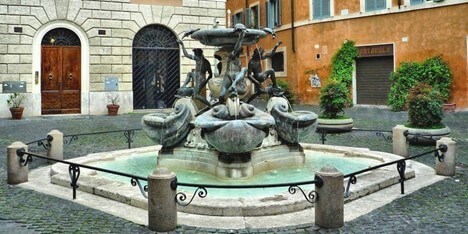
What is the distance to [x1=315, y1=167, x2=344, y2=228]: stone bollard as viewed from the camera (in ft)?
14.5

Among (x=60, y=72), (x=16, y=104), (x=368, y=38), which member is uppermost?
(x=368, y=38)

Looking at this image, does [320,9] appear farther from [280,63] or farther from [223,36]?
[223,36]

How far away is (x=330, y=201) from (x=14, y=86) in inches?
630

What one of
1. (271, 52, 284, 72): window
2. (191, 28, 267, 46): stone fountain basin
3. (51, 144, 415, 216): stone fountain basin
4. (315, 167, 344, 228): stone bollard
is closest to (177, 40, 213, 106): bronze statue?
(191, 28, 267, 46): stone fountain basin

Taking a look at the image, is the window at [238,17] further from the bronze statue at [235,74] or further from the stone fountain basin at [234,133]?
the stone fountain basin at [234,133]

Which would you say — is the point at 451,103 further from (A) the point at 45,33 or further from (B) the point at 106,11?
(A) the point at 45,33

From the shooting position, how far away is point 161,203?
4.39 m

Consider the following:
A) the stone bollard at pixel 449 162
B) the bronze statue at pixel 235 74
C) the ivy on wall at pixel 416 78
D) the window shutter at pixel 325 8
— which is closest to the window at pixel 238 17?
the window shutter at pixel 325 8

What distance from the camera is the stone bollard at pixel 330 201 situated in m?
4.42

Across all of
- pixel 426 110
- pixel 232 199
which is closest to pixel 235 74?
pixel 232 199

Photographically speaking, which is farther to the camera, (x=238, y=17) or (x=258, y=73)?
(x=238, y=17)

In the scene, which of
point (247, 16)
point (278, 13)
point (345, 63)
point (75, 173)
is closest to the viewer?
point (75, 173)

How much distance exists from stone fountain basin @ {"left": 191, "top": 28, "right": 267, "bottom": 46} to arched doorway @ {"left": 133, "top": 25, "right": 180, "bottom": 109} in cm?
1249

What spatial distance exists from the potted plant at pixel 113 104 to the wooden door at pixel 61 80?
4.17 feet
